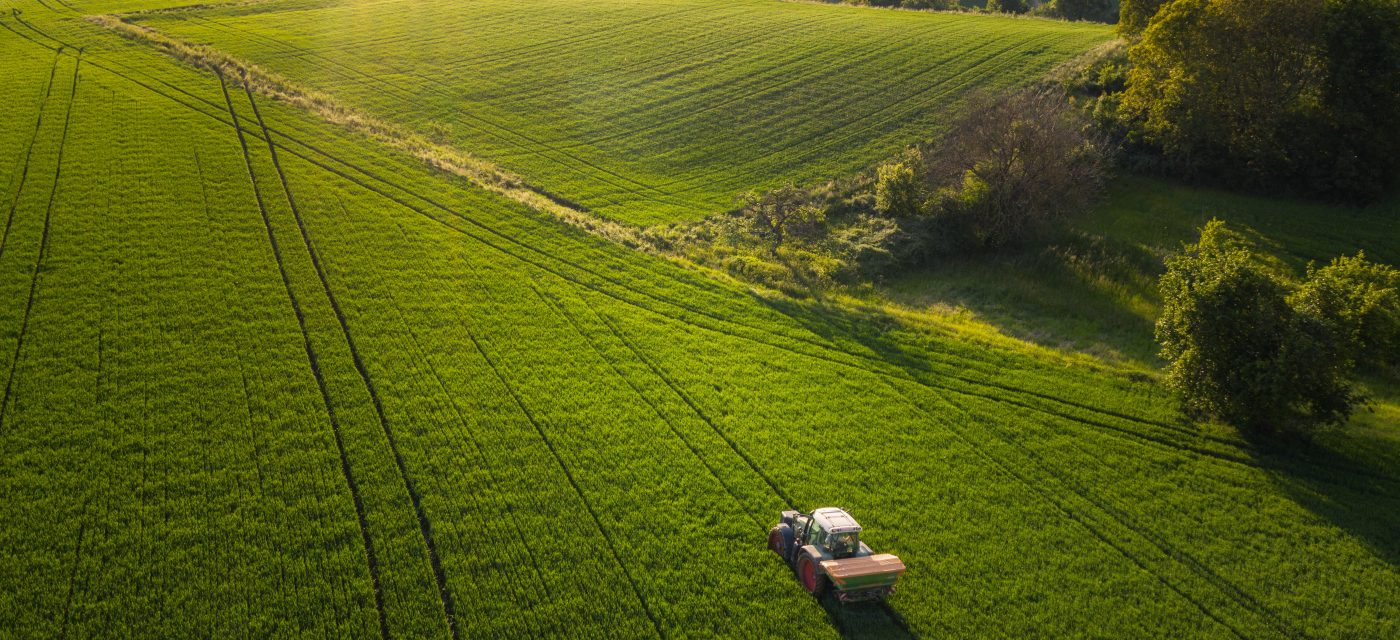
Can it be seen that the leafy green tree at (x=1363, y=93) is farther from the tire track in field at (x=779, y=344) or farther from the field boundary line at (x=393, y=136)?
the field boundary line at (x=393, y=136)

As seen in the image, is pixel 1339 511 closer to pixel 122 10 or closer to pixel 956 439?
pixel 956 439

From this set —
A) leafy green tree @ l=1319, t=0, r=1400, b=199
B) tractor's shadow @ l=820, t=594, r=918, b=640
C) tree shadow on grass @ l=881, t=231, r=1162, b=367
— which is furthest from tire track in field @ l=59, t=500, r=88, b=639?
leafy green tree @ l=1319, t=0, r=1400, b=199

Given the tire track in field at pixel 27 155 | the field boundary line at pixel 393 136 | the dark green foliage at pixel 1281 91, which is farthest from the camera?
the field boundary line at pixel 393 136

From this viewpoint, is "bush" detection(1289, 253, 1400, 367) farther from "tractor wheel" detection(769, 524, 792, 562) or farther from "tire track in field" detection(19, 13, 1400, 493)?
"tractor wheel" detection(769, 524, 792, 562)

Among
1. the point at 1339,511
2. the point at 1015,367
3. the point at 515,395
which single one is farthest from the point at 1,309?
the point at 1339,511

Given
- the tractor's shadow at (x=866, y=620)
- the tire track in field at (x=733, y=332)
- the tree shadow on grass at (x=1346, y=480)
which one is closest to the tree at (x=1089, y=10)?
the tire track in field at (x=733, y=332)

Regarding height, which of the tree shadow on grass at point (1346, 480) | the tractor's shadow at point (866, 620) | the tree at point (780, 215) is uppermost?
the tree at point (780, 215)
